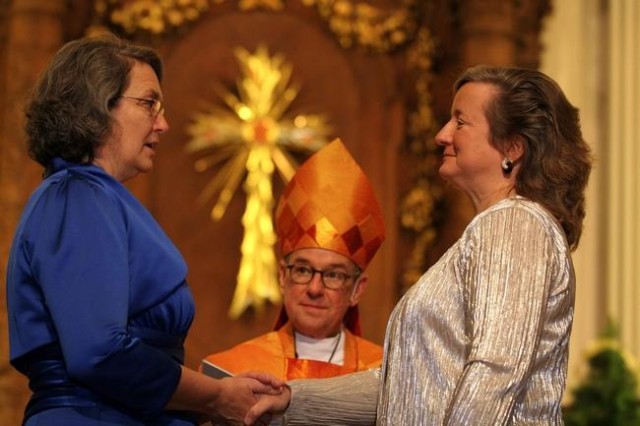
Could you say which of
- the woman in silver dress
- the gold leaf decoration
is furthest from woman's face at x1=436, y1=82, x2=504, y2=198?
the gold leaf decoration

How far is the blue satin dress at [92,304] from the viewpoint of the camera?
276 centimetres

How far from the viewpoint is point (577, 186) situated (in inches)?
115

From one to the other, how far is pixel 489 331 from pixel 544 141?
47 centimetres

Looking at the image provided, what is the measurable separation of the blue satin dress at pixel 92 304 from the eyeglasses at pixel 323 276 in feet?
3.55

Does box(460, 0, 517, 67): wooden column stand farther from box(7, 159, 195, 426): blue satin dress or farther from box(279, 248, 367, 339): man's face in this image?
box(7, 159, 195, 426): blue satin dress

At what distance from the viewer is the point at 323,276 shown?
4.07m

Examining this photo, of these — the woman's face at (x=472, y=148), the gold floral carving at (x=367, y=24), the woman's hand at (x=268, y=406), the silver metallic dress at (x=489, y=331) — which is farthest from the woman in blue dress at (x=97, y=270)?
the gold floral carving at (x=367, y=24)

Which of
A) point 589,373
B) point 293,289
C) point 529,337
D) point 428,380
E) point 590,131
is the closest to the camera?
point 529,337

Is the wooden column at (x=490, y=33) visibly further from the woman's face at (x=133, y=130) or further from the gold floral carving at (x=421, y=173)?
the woman's face at (x=133, y=130)

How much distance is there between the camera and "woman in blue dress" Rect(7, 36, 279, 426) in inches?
109

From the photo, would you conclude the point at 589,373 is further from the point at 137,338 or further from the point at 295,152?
the point at 137,338

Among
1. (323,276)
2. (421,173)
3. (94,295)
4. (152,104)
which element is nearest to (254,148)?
(421,173)

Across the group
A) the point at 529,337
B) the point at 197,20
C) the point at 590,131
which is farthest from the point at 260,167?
the point at 529,337

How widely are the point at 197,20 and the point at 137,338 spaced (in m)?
3.70
